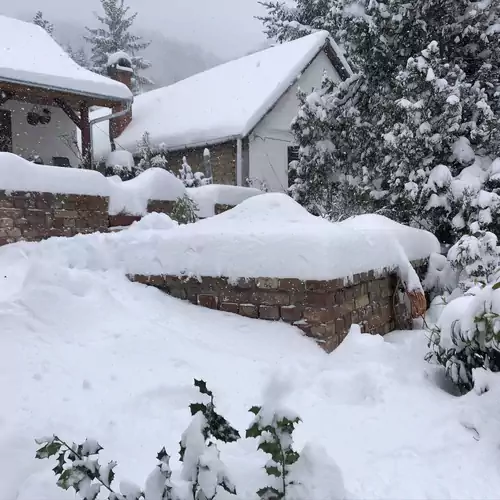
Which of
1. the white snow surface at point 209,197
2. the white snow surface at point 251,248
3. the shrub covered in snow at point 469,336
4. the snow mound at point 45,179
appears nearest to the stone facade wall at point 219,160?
the white snow surface at point 209,197

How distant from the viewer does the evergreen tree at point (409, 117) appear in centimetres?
724

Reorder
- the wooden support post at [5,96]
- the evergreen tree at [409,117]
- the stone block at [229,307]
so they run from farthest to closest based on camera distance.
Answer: the wooden support post at [5,96]
the evergreen tree at [409,117]
the stone block at [229,307]

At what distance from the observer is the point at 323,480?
166 cm

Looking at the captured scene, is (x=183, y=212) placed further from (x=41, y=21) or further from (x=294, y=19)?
(x=41, y=21)

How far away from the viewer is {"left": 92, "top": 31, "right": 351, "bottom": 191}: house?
12.2 metres

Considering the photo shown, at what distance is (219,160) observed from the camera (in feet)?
41.3

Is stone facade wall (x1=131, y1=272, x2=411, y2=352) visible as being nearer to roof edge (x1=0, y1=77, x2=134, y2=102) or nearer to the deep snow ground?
the deep snow ground

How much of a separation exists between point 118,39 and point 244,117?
21363 millimetres

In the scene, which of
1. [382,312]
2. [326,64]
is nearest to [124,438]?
[382,312]

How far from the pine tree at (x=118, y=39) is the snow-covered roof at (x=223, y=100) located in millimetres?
14133

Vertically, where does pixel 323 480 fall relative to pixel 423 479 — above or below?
above

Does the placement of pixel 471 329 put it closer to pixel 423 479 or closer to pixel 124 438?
pixel 423 479

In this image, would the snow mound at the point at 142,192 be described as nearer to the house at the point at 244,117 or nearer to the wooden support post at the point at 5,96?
the wooden support post at the point at 5,96

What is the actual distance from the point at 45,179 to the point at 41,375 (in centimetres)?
358
